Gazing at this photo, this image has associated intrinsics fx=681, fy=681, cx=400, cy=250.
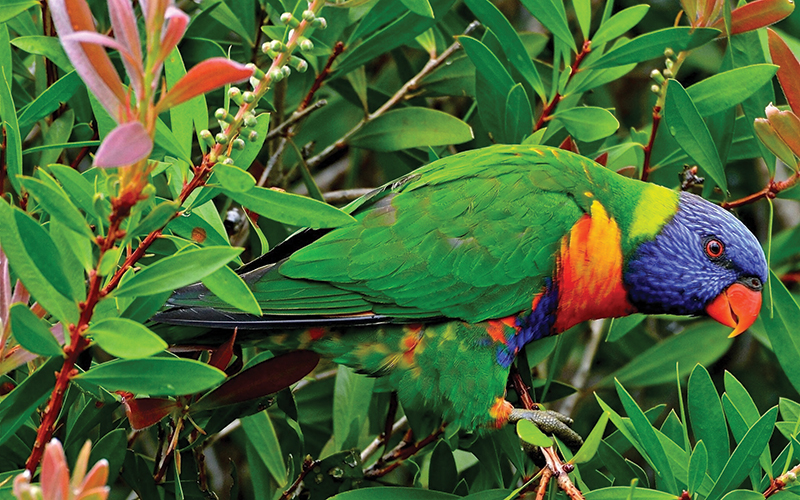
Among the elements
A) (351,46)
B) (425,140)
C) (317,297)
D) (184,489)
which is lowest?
(184,489)

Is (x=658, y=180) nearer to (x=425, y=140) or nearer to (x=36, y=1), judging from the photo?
(x=425, y=140)

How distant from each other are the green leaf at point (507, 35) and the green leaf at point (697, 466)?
102 centimetres

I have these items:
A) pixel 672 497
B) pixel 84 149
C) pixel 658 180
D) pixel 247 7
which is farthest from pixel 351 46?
pixel 672 497

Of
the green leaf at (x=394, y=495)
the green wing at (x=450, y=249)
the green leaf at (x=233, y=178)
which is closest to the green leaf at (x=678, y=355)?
the green wing at (x=450, y=249)

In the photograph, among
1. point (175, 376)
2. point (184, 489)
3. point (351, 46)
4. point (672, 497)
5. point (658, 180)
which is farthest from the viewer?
point (658, 180)

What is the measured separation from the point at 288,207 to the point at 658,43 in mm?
1097

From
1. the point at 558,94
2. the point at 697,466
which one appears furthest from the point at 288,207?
the point at 558,94

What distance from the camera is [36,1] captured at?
1.24m

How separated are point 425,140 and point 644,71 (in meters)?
1.80

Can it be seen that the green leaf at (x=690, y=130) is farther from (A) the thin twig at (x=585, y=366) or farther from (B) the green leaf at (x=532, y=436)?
(A) the thin twig at (x=585, y=366)

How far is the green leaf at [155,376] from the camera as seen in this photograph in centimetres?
87

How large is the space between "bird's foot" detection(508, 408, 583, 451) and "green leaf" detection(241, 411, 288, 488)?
2.00 feet

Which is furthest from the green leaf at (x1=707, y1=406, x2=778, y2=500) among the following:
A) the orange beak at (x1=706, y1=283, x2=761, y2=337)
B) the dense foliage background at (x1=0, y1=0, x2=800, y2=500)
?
the orange beak at (x1=706, y1=283, x2=761, y2=337)

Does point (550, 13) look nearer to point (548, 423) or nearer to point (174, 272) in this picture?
point (548, 423)
